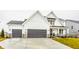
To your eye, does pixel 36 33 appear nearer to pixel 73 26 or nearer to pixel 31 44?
pixel 31 44

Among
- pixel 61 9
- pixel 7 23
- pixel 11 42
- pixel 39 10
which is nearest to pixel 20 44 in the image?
pixel 11 42

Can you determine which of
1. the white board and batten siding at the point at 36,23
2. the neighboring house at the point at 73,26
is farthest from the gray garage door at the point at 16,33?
the neighboring house at the point at 73,26

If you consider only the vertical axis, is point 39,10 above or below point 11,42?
above

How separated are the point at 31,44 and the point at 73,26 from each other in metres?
0.67

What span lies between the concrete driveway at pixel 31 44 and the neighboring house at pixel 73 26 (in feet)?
0.84

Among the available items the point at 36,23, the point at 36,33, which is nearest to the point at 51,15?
the point at 36,23

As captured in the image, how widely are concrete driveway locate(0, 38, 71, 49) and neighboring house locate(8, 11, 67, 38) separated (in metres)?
0.07

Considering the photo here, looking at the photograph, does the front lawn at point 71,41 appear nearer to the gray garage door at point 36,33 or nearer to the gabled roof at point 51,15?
the gray garage door at point 36,33

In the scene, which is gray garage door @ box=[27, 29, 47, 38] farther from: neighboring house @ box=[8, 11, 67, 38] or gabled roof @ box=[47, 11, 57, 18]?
gabled roof @ box=[47, 11, 57, 18]

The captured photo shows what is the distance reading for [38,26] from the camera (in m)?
3.46

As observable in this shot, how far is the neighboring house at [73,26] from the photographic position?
3.42m

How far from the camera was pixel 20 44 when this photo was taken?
343 centimetres
